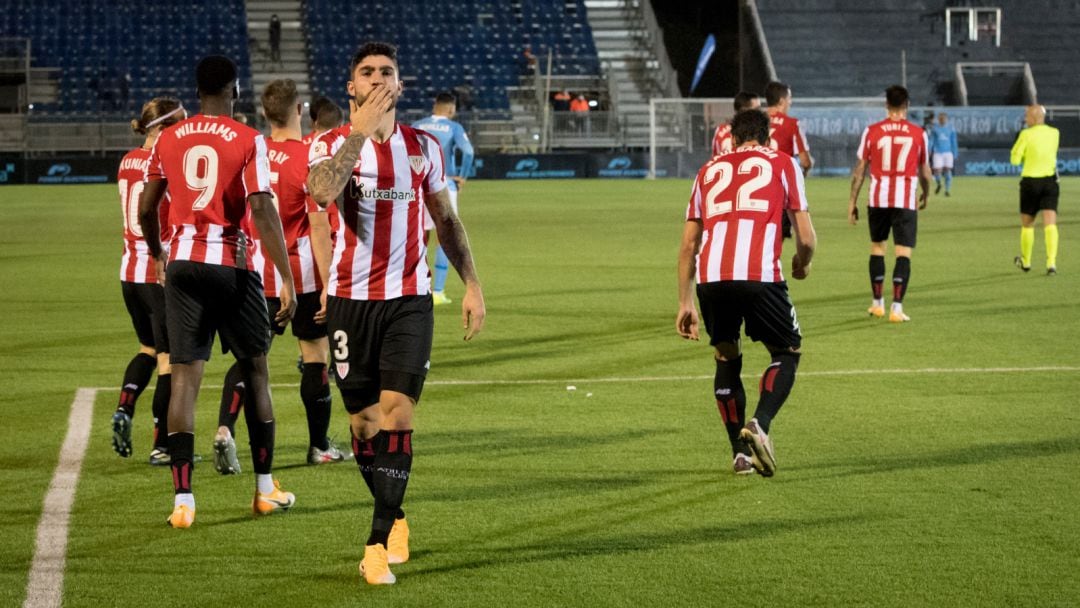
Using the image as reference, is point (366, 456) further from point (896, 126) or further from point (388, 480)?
point (896, 126)

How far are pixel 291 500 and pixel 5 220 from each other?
2399 cm

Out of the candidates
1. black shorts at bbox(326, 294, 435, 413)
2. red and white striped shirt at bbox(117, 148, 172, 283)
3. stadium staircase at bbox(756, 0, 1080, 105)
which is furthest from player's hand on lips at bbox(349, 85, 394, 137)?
stadium staircase at bbox(756, 0, 1080, 105)

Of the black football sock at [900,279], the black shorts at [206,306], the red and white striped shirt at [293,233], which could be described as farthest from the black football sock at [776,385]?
the black football sock at [900,279]

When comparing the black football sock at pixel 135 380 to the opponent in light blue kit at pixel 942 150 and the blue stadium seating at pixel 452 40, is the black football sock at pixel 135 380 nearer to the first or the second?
the opponent in light blue kit at pixel 942 150

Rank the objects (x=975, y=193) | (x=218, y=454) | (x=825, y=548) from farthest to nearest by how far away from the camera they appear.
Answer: (x=975, y=193), (x=218, y=454), (x=825, y=548)

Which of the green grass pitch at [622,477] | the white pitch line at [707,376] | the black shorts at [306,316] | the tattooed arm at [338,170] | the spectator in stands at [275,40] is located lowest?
the white pitch line at [707,376]

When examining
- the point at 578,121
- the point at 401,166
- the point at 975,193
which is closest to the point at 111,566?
the point at 401,166

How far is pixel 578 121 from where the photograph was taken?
45.7 m

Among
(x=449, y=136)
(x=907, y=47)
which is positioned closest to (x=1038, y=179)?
(x=449, y=136)

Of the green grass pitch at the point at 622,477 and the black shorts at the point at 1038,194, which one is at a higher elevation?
the black shorts at the point at 1038,194

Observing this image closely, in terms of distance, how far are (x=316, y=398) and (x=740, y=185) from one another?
258 cm

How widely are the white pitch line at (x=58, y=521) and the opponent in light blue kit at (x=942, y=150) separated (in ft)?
101

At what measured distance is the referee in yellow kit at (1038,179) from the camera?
1797cm

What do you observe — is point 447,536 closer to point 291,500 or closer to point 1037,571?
point 291,500
